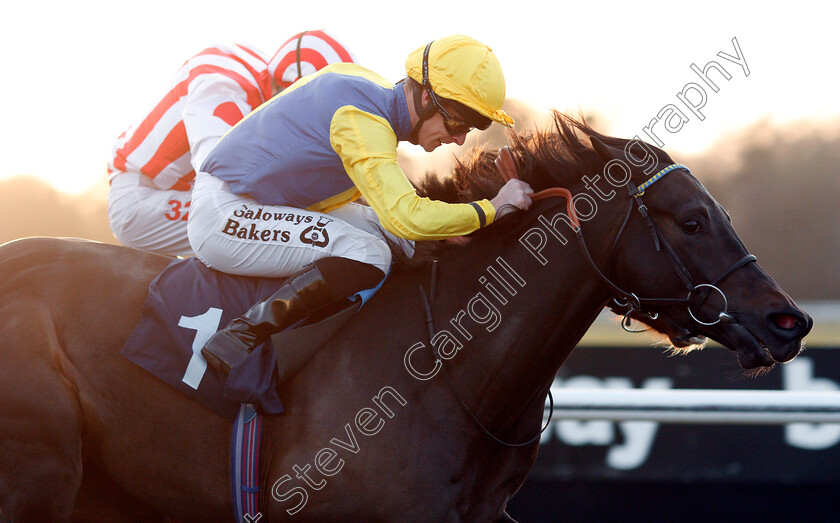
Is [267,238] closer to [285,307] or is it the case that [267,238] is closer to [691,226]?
[285,307]

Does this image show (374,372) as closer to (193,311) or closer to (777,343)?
(193,311)

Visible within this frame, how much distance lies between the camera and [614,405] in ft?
11.1

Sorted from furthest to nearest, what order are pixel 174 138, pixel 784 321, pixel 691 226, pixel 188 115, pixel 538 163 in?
pixel 174 138 → pixel 188 115 → pixel 538 163 → pixel 691 226 → pixel 784 321

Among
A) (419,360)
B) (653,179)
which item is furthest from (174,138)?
(653,179)

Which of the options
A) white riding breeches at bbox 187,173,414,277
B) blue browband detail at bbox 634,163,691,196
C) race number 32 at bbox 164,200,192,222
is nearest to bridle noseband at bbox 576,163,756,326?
blue browband detail at bbox 634,163,691,196

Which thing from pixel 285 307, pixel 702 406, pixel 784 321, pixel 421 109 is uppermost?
pixel 421 109

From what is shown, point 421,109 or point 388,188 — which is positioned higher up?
point 421,109

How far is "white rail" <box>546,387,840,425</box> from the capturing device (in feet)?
10.6

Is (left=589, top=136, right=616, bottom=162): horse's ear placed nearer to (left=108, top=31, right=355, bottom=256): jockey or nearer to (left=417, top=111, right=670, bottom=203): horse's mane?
(left=417, top=111, right=670, bottom=203): horse's mane

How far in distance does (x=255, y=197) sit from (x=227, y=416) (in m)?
0.65

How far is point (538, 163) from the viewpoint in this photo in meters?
2.51

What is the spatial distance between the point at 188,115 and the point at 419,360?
1246mm

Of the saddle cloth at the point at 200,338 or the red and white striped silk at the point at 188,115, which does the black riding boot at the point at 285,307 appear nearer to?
the saddle cloth at the point at 200,338

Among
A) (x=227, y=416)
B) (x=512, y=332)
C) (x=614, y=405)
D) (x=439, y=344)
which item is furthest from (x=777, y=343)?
(x=227, y=416)
